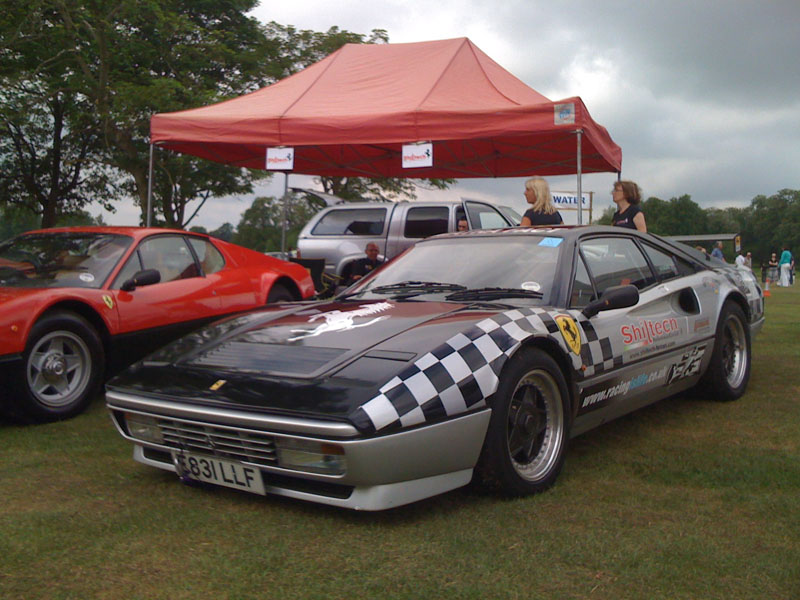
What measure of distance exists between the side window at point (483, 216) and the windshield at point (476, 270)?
5432mm

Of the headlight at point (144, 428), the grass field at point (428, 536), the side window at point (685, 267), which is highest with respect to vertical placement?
the side window at point (685, 267)

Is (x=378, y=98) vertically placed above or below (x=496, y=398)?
above

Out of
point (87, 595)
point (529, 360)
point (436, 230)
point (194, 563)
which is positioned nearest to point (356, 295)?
point (529, 360)

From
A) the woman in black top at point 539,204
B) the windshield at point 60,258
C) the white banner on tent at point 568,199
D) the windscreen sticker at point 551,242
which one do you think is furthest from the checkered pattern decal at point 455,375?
the white banner on tent at point 568,199

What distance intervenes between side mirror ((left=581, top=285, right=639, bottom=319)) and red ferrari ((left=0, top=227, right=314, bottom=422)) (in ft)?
9.54

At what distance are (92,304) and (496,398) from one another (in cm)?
288

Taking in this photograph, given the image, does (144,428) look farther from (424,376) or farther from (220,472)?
(424,376)

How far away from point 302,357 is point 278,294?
11.4 feet

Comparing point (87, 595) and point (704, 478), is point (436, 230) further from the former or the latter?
point (87, 595)

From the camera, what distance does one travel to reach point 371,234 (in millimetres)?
9398

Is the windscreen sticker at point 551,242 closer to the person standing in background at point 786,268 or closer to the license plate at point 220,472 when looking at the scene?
the license plate at point 220,472

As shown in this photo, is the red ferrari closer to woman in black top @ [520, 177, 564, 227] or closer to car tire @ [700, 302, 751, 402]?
woman in black top @ [520, 177, 564, 227]

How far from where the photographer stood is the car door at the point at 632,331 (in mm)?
3166

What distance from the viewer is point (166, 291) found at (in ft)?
16.3
